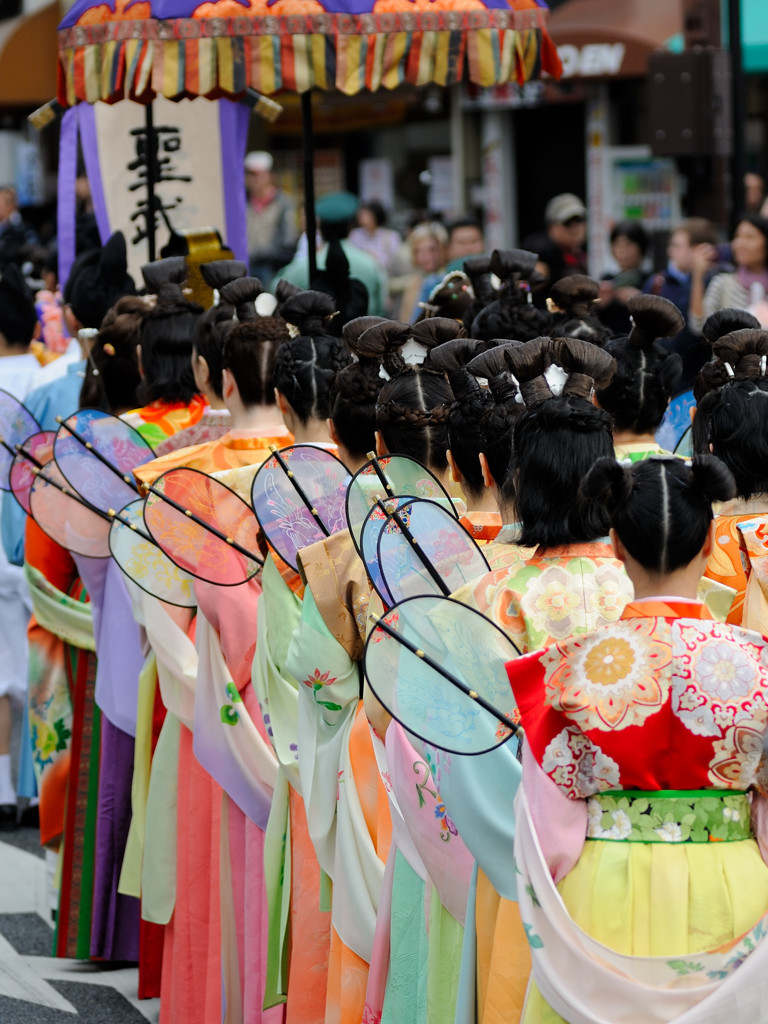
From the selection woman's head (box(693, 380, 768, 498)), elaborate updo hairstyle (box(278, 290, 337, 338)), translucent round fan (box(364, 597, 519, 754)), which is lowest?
translucent round fan (box(364, 597, 519, 754))

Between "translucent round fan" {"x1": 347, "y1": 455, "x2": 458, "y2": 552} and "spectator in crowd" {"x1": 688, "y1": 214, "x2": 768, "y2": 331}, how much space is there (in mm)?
5010

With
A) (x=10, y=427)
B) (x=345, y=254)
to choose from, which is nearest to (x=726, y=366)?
(x=10, y=427)

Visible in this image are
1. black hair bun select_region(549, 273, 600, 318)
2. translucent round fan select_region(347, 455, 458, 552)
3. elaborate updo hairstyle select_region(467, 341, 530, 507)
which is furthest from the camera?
black hair bun select_region(549, 273, 600, 318)

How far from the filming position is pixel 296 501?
324 centimetres

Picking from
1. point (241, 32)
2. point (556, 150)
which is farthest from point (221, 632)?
point (556, 150)

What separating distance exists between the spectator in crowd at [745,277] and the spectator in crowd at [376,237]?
5.57 m

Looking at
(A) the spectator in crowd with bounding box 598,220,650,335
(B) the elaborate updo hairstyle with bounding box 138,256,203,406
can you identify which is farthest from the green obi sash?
(A) the spectator in crowd with bounding box 598,220,650,335

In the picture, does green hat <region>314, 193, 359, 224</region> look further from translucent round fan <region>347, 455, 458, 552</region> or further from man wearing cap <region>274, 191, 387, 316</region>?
translucent round fan <region>347, 455, 458, 552</region>

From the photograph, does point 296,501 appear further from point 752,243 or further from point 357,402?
point 752,243

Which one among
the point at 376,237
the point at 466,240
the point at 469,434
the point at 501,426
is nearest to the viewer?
the point at 501,426

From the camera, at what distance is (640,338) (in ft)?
12.5

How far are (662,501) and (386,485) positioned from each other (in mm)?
763

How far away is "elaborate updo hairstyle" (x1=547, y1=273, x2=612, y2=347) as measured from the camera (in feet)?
15.1

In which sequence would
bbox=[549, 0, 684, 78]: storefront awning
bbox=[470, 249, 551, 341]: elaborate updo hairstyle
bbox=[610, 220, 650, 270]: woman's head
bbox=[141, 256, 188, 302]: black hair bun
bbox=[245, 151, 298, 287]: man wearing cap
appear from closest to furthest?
bbox=[470, 249, 551, 341]: elaborate updo hairstyle
bbox=[141, 256, 188, 302]: black hair bun
bbox=[610, 220, 650, 270]: woman's head
bbox=[245, 151, 298, 287]: man wearing cap
bbox=[549, 0, 684, 78]: storefront awning
